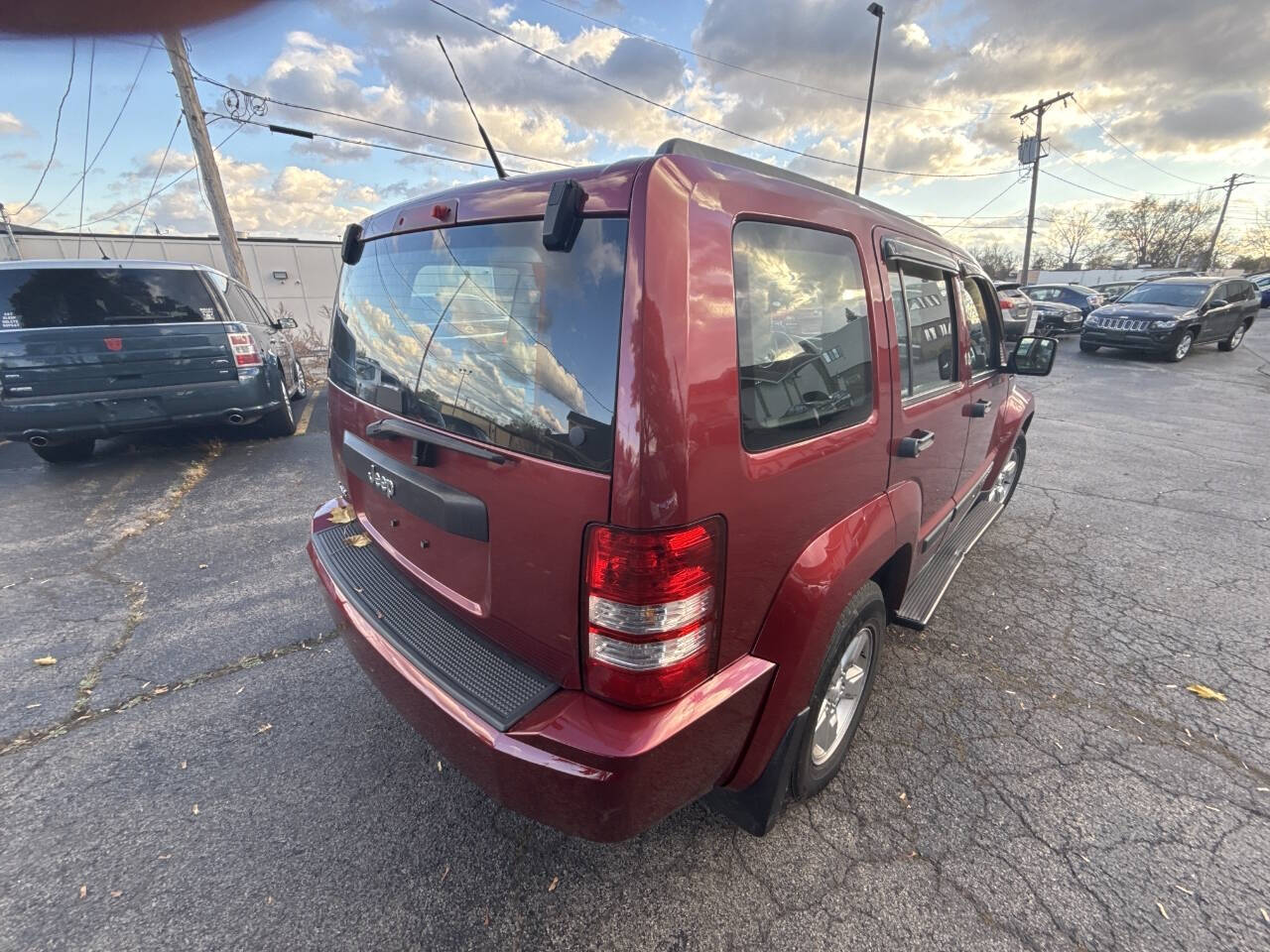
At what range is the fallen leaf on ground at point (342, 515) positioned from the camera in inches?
93.9

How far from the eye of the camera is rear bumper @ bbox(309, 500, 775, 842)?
1.29 m

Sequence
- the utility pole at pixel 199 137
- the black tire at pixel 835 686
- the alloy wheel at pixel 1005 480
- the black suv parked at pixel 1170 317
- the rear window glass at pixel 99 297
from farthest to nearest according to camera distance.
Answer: the black suv parked at pixel 1170 317 → the utility pole at pixel 199 137 → the rear window glass at pixel 99 297 → the alloy wheel at pixel 1005 480 → the black tire at pixel 835 686

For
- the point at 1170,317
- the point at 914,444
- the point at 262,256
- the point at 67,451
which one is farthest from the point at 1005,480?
the point at 262,256

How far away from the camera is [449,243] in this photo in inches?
66.5

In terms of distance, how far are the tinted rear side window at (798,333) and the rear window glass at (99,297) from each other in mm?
5885

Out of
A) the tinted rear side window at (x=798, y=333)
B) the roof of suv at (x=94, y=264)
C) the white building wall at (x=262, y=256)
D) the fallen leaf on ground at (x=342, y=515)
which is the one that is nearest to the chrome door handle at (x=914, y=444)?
the tinted rear side window at (x=798, y=333)

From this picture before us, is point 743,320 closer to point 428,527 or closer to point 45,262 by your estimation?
point 428,527

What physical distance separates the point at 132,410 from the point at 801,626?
601cm

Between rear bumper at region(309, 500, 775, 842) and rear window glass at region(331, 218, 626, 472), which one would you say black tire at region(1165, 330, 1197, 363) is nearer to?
rear bumper at region(309, 500, 775, 842)

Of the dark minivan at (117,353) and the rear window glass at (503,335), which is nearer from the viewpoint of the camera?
the rear window glass at (503,335)

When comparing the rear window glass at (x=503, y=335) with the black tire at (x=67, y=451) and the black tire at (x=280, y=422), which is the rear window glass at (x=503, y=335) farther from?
the black tire at (x=67, y=451)

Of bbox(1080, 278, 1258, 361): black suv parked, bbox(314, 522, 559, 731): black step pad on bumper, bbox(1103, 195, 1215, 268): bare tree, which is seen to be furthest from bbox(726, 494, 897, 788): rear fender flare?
bbox(1103, 195, 1215, 268): bare tree

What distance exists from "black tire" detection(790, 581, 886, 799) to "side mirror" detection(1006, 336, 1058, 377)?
7.00ft

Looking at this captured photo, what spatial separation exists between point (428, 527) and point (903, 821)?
6.30 feet
